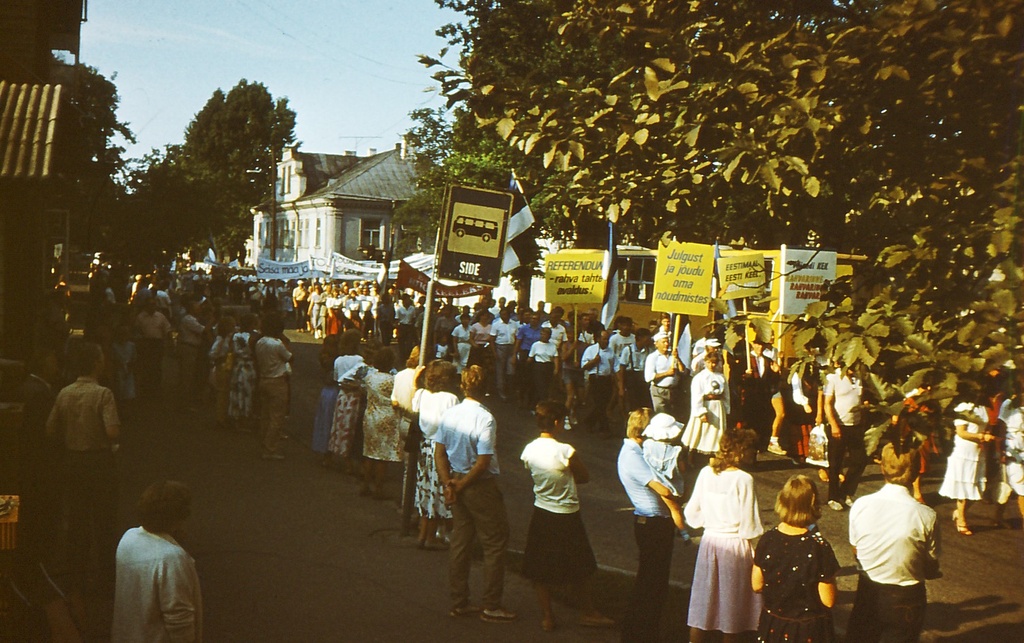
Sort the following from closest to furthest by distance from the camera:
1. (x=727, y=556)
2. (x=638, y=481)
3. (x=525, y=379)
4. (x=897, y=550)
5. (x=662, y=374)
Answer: (x=897, y=550) < (x=727, y=556) < (x=638, y=481) < (x=662, y=374) < (x=525, y=379)

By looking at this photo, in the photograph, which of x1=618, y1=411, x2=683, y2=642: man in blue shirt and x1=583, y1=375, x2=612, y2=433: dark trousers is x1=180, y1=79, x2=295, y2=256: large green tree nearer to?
x1=583, y1=375, x2=612, y2=433: dark trousers

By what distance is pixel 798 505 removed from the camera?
626 centimetres

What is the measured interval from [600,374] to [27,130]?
10.4 meters

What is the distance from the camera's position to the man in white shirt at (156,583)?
196 inches

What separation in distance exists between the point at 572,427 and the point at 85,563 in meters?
11.7

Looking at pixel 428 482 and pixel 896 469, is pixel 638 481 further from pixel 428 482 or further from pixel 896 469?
pixel 428 482

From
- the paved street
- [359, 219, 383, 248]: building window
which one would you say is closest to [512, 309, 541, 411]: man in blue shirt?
the paved street

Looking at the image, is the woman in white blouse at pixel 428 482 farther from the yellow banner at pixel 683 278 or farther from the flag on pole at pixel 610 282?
the flag on pole at pixel 610 282

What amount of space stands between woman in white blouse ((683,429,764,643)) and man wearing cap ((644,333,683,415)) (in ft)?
27.3

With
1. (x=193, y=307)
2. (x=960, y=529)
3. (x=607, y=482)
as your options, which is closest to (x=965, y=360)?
(x=960, y=529)

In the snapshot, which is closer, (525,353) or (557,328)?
(557,328)

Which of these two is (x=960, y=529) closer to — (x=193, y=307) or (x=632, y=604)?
(x=632, y=604)

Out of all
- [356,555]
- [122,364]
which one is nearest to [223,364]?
[122,364]

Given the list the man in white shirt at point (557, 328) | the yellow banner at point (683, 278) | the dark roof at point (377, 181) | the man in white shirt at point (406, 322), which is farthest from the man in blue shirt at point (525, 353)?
the dark roof at point (377, 181)
